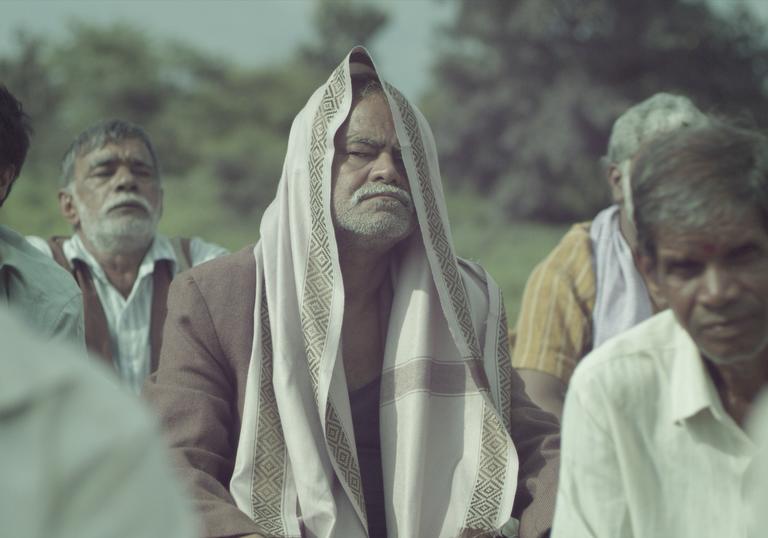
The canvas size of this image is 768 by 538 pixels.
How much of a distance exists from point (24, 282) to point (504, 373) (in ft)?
5.41

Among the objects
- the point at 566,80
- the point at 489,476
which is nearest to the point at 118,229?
the point at 489,476

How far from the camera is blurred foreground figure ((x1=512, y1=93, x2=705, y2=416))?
5402mm

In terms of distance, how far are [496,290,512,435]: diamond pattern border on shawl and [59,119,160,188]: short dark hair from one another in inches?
111

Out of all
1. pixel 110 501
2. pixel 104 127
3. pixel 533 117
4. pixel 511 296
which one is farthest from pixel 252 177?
pixel 110 501

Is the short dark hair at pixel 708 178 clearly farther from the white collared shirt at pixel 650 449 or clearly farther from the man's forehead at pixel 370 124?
the man's forehead at pixel 370 124

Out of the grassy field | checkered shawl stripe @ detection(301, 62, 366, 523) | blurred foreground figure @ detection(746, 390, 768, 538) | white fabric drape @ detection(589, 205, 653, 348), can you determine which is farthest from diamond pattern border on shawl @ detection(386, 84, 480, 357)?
the grassy field

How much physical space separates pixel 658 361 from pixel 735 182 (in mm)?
436

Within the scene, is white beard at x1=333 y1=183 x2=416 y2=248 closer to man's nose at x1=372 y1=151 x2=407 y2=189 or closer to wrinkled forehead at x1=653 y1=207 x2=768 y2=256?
man's nose at x1=372 y1=151 x2=407 y2=189

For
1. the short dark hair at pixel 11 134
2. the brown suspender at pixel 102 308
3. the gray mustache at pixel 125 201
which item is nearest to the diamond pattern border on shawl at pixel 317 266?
the short dark hair at pixel 11 134

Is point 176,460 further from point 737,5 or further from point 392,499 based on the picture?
point 737,5

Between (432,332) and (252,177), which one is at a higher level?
(252,177)

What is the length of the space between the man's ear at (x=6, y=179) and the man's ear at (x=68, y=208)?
2.47 meters

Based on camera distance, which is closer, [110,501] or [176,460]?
[110,501]

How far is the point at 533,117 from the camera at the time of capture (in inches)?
1373
